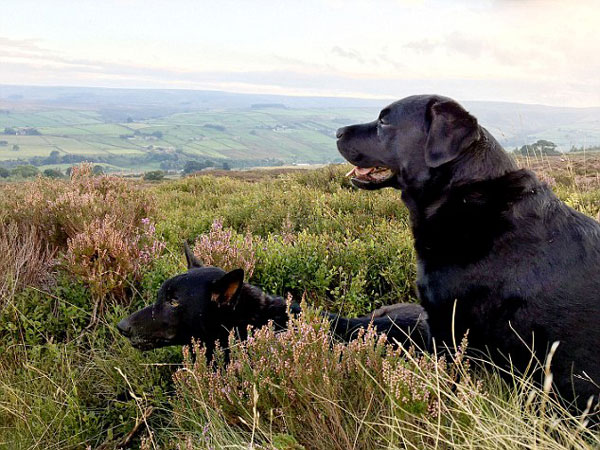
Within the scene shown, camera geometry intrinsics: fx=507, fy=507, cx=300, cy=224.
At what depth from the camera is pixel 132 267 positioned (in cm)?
474

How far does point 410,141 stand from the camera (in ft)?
12.3

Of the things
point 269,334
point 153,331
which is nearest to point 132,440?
point 153,331

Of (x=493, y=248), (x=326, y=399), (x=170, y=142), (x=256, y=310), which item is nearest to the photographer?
(x=326, y=399)

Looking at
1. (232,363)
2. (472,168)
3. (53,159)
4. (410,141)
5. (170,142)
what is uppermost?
(410,141)

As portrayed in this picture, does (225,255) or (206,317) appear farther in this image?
(225,255)

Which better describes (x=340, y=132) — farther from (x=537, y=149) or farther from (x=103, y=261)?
(x=537, y=149)

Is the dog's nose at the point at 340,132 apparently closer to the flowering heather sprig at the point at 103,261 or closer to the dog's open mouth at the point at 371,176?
the dog's open mouth at the point at 371,176

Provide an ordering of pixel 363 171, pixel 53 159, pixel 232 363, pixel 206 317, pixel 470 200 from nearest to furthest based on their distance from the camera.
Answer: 1. pixel 232 363
2. pixel 470 200
3. pixel 206 317
4. pixel 363 171
5. pixel 53 159

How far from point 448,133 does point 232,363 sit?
6.74ft

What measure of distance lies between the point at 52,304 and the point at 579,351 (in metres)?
4.18

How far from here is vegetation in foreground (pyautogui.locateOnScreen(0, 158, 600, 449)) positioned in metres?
2.41

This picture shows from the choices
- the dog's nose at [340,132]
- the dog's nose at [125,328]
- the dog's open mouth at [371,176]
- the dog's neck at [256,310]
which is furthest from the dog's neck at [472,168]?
the dog's nose at [125,328]

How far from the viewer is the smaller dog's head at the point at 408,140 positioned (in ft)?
11.2

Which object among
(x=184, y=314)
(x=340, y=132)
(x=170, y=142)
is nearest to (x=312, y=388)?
(x=184, y=314)
